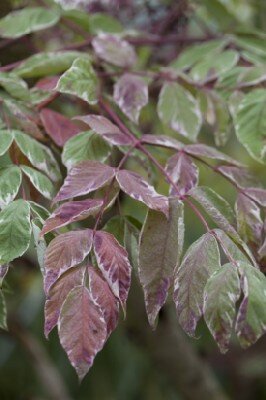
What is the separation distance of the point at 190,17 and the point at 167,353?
0.65m

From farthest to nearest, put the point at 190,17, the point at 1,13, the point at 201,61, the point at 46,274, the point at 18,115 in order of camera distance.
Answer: the point at 190,17
the point at 1,13
the point at 201,61
the point at 18,115
the point at 46,274

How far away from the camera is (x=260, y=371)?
1917mm

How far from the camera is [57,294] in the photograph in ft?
1.61

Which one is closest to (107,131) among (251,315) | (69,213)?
(69,213)

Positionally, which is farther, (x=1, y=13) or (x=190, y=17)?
(x=190, y=17)

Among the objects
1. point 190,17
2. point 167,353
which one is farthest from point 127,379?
point 190,17

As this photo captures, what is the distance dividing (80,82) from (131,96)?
93 millimetres

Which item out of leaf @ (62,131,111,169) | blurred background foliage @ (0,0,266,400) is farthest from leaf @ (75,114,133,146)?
blurred background foliage @ (0,0,266,400)

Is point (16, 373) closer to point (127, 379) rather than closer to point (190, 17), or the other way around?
point (127, 379)

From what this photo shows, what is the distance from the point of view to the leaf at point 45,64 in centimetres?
75

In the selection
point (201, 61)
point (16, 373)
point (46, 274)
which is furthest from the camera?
point (16, 373)

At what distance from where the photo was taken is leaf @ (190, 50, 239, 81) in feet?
2.62

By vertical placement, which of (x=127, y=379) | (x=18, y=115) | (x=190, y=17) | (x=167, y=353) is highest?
(x=18, y=115)

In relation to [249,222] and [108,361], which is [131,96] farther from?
[108,361]
